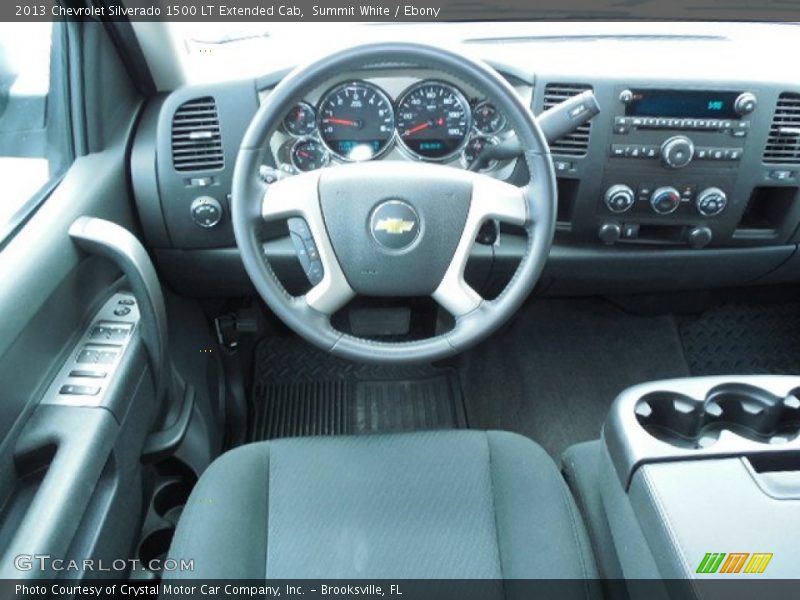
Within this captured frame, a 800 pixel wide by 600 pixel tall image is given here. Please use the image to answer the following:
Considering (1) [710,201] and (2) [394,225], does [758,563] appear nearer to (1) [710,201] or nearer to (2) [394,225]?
(2) [394,225]

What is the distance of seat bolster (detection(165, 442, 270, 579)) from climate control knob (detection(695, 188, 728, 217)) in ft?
3.38

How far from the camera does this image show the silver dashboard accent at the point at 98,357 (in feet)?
3.73

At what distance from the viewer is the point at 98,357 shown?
1.22m

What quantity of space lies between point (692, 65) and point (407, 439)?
37.5 inches

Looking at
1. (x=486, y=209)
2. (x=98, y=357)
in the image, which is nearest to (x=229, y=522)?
(x=98, y=357)

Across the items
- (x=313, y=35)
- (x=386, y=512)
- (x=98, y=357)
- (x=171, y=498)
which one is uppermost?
(x=313, y=35)

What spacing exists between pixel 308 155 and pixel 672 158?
73 cm

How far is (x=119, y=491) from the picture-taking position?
3.90 feet

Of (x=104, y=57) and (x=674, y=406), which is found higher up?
(x=104, y=57)

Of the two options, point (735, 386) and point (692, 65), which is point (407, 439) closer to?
point (735, 386)

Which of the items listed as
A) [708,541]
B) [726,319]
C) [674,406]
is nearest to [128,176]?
[674,406]

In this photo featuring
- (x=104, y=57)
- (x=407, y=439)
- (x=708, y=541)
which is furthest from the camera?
(x=104, y=57)

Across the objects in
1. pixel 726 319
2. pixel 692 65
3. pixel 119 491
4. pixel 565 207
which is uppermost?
pixel 692 65

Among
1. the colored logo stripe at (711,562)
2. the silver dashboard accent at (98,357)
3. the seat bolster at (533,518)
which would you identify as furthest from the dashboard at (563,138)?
the colored logo stripe at (711,562)
